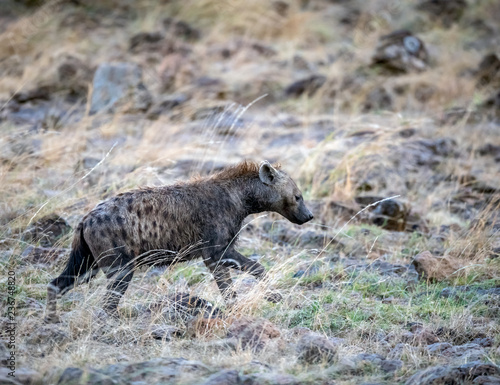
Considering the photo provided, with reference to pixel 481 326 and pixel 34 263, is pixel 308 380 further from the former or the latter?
pixel 34 263

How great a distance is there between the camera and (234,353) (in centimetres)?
442

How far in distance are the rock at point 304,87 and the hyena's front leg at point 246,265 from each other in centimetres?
820

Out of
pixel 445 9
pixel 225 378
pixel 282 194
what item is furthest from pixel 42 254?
pixel 445 9

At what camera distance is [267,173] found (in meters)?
6.14

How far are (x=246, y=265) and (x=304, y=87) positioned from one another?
8426mm

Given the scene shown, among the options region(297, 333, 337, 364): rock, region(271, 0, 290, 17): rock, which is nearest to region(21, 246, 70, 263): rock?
region(297, 333, 337, 364): rock

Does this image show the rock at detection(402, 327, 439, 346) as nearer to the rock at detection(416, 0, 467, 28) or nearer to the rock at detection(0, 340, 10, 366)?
the rock at detection(0, 340, 10, 366)

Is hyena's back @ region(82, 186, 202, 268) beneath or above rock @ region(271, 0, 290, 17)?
above

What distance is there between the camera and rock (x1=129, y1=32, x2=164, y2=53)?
14906 millimetres

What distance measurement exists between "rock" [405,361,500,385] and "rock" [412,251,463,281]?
2192 millimetres

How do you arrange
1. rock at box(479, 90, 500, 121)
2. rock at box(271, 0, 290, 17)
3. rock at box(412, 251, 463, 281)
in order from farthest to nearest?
rock at box(271, 0, 290, 17) → rock at box(479, 90, 500, 121) → rock at box(412, 251, 463, 281)

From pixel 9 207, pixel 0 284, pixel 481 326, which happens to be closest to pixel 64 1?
pixel 9 207

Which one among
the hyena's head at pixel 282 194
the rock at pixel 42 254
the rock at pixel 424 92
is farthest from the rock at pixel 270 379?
the rock at pixel 424 92

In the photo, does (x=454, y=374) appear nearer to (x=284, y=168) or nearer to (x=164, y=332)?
(x=164, y=332)
